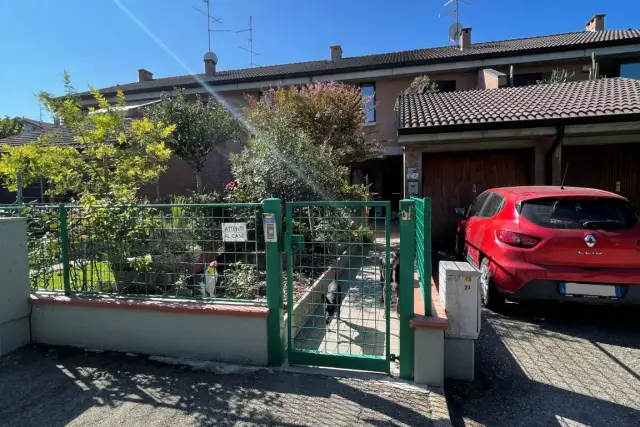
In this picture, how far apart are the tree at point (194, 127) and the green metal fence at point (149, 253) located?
22.3ft

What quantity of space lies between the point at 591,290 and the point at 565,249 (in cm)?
52

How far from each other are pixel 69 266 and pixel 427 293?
3855mm

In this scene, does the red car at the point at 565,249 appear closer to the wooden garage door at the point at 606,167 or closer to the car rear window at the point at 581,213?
the car rear window at the point at 581,213

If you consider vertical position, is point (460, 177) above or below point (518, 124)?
below

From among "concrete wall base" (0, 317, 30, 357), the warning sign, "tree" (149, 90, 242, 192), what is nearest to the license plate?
the warning sign

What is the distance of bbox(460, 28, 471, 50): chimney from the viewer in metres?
16.5

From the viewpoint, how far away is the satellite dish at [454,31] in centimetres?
1842

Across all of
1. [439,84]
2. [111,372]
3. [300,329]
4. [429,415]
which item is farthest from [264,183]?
[439,84]

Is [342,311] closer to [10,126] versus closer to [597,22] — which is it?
[597,22]

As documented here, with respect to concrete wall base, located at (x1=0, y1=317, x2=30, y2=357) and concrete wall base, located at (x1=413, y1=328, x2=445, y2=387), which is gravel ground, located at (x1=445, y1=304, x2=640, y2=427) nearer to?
concrete wall base, located at (x1=413, y1=328, x2=445, y2=387)

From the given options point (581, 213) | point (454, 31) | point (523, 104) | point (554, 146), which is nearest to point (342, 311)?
point (581, 213)

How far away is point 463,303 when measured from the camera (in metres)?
3.26

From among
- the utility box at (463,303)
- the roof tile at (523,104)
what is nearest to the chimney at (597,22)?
the roof tile at (523,104)

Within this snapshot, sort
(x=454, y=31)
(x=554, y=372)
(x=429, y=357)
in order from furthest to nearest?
(x=454, y=31) → (x=554, y=372) → (x=429, y=357)
